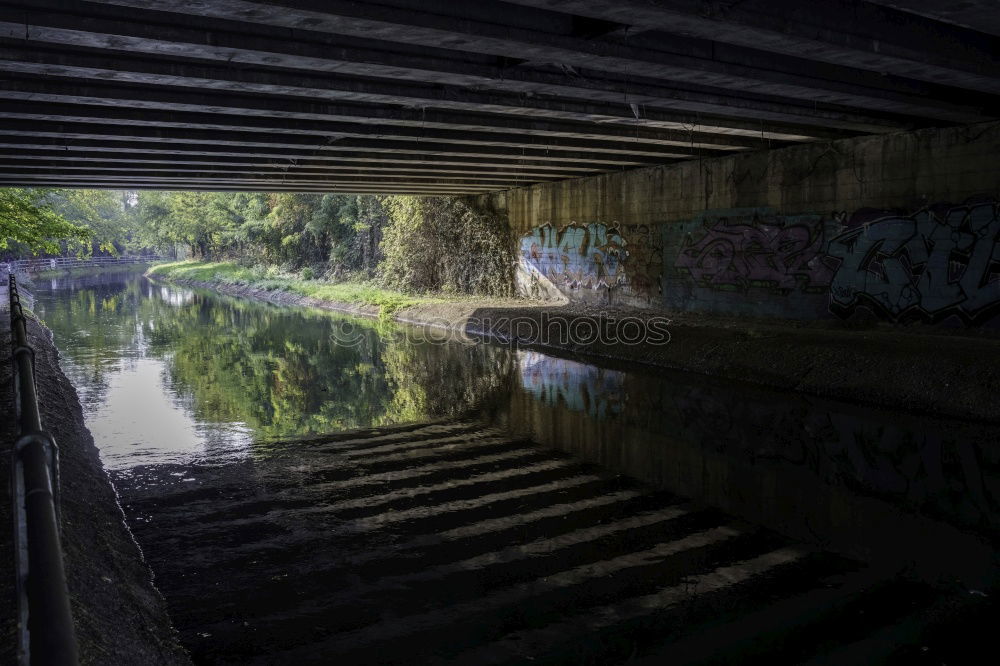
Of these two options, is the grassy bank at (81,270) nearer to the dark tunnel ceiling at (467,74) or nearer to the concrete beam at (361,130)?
the dark tunnel ceiling at (467,74)

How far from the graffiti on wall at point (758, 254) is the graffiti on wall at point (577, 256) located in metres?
2.89

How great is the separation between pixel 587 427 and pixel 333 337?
47.0 ft

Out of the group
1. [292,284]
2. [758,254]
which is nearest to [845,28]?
[758,254]

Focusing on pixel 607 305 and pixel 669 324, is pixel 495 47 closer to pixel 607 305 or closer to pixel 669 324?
pixel 669 324

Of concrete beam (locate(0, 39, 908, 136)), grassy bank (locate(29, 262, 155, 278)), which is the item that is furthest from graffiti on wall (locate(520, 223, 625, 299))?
grassy bank (locate(29, 262, 155, 278))

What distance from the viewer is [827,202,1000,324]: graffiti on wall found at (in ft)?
47.2

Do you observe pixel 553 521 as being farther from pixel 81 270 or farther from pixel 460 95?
pixel 81 270

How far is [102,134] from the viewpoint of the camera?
14.3m

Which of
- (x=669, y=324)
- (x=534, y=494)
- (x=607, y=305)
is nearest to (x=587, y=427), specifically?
(x=534, y=494)

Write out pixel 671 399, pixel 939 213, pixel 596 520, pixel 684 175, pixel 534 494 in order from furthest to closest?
1. pixel 684 175
2. pixel 939 213
3. pixel 671 399
4. pixel 534 494
5. pixel 596 520

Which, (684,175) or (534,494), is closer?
(534,494)

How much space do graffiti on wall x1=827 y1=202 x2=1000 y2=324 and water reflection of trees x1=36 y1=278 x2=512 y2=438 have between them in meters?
7.59

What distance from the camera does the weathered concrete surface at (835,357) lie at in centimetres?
1219

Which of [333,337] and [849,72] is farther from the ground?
[849,72]
